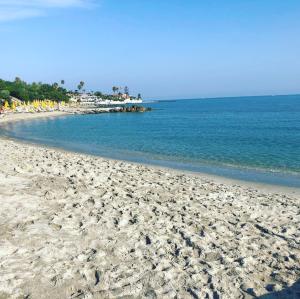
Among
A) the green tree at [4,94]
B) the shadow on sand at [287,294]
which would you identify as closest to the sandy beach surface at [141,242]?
the shadow on sand at [287,294]

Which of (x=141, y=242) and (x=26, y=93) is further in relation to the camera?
(x=26, y=93)

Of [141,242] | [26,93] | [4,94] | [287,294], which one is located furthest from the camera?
[26,93]

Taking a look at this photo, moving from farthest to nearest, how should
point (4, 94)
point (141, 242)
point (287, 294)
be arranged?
1. point (4, 94)
2. point (141, 242)
3. point (287, 294)

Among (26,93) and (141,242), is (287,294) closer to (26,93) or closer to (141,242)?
(141,242)

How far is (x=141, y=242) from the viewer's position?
7645 mm

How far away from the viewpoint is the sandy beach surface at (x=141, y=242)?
606 centimetres

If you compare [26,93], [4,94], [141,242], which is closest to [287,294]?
[141,242]

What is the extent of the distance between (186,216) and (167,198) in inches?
75.5

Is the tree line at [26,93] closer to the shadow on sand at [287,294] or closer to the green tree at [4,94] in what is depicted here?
the green tree at [4,94]

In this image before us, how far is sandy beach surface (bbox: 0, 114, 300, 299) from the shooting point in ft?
19.9

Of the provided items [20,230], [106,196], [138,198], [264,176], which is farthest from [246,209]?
[264,176]

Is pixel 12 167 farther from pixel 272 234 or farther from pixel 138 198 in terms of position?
pixel 272 234

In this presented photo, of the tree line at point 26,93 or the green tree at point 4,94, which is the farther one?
the tree line at point 26,93

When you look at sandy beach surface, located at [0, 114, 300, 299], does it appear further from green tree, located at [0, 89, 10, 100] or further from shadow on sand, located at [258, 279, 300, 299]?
green tree, located at [0, 89, 10, 100]
